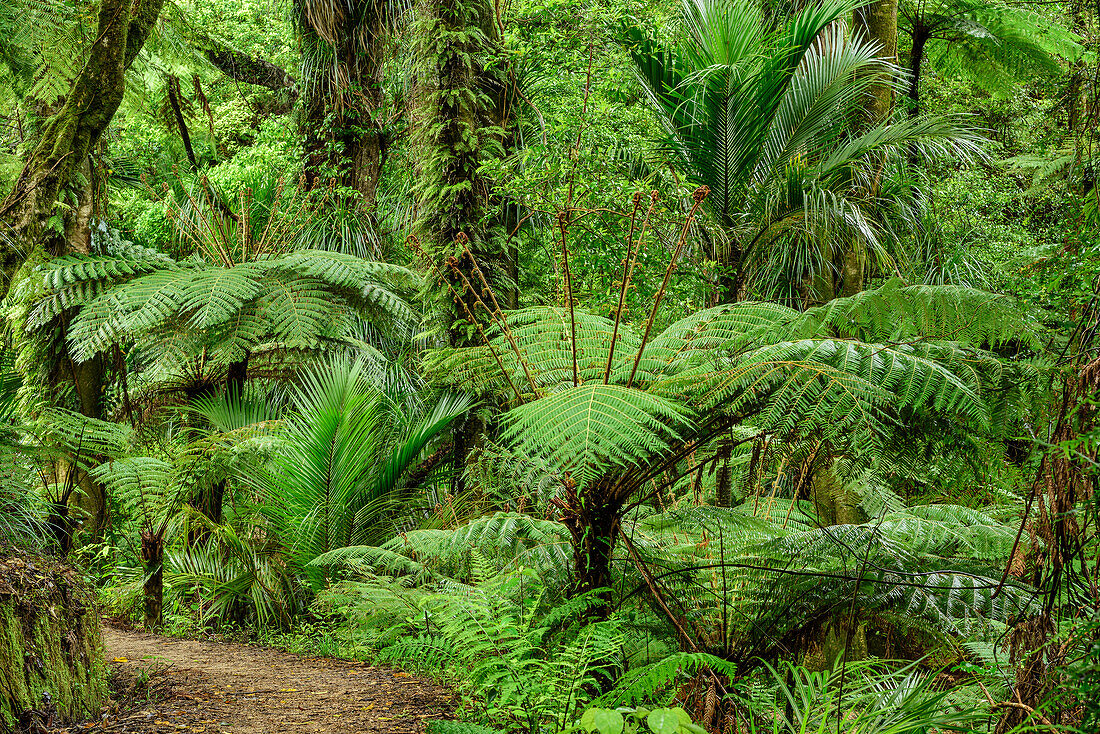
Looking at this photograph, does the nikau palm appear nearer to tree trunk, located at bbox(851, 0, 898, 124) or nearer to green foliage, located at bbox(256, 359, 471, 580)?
tree trunk, located at bbox(851, 0, 898, 124)

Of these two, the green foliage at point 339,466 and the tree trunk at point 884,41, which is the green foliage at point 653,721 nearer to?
the green foliage at point 339,466

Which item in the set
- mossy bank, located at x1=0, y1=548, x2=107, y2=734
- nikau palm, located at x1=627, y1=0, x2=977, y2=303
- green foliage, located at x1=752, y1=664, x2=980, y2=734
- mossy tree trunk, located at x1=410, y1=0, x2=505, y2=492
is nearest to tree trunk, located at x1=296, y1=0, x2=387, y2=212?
mossy tree trunk, located at x1=410, y1=0, x2=505, y2=492

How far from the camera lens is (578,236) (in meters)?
5.75

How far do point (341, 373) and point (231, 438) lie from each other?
821 millimetres

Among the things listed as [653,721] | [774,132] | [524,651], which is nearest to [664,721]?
[653,721]

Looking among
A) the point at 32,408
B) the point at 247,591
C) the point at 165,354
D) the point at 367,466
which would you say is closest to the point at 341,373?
the point at 367,466

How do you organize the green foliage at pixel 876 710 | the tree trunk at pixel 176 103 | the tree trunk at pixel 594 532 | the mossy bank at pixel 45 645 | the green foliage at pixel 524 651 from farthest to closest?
the tree trunk at pixel 176 103, the tree trunk at pixel 594 532, the green foliage at pixel 524 651, the mossy bank at pixel 45 645, the green foliage at pixel 876 710

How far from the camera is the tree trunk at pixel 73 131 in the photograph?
3072 millimetres

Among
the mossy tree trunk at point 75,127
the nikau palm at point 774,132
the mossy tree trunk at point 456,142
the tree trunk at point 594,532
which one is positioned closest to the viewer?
the tree trunk at point 594,532

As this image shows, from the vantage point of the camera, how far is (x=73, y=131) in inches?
125

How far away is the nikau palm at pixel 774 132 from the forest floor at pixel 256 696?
3.00m

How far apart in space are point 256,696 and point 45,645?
903 mm

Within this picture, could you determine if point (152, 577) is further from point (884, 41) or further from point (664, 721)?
point (884, 41)

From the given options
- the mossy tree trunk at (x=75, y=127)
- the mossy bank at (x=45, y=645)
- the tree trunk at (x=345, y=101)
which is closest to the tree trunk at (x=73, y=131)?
the mossy tree trunk at (x=75, y=127)
